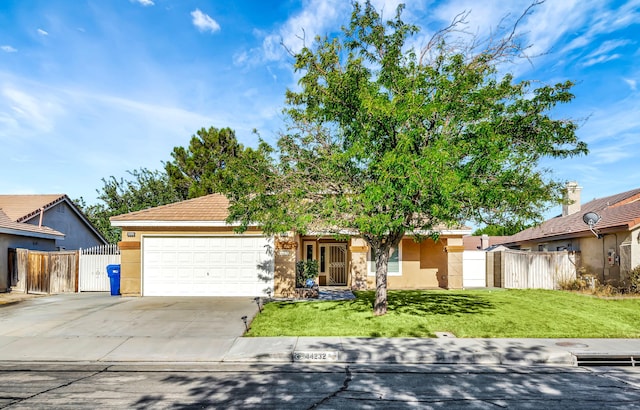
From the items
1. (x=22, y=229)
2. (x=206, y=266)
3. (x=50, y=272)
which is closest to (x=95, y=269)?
(x=50, y=272)

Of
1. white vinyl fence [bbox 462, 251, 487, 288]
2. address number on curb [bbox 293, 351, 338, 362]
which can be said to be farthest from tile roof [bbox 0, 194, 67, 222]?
white vinyl fence [bbox 462, 251, 487, 288]

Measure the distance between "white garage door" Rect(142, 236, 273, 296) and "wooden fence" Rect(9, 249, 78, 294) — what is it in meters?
4.11

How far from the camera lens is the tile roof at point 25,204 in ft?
72.5

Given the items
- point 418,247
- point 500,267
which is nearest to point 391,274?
point 418,247

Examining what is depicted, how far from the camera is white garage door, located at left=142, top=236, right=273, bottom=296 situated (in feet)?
51.2

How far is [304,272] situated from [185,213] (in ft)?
17.0

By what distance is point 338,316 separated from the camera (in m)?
11.2

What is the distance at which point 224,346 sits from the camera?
8812 millimetres

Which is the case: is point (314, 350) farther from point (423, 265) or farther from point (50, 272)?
point (50, 272)

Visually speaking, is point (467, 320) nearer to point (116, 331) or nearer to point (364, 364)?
A: point (364, 364)

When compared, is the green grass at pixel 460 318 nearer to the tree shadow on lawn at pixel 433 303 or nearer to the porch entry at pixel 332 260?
the tree shadow on lawn at pixel 433 303

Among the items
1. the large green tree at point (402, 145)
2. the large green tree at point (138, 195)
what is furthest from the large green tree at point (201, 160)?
the large green tree at point (402, 145)

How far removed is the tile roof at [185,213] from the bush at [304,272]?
3459 mm

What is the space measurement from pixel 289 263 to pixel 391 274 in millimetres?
5279
